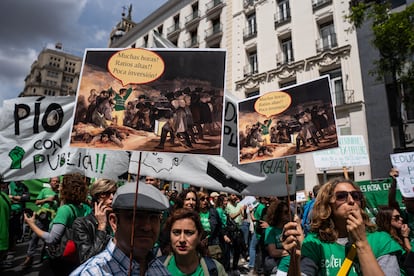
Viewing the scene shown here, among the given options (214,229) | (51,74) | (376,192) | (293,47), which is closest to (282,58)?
(293,47)

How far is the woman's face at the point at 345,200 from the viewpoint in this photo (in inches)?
74.2

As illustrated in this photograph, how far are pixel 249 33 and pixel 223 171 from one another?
17600mm

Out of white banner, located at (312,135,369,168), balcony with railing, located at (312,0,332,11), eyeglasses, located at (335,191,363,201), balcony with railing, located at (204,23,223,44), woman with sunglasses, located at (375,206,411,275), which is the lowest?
woman with sunglasses, located at (375,206,411,275)

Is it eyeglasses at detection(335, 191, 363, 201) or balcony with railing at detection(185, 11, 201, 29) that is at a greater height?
balcony with railing at detection(185, 11, 201, 29)

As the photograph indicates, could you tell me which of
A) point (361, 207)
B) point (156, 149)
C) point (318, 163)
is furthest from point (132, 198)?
point (318, 163)

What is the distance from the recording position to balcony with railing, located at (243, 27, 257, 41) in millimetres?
19253

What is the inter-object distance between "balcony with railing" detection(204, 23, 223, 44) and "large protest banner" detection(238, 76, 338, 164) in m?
19.4

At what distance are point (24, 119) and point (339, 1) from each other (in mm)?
16609

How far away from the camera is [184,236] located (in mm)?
2387

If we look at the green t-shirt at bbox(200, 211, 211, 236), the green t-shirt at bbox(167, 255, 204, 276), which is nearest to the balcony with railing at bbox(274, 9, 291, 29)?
the green t-shirt at bbox(200, 211, 211, 236)

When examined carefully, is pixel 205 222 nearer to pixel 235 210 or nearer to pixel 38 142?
pixel 38 142

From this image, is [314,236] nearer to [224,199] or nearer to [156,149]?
[156,149]

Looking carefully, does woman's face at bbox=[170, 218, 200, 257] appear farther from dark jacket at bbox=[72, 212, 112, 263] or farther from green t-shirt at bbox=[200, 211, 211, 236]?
green t-shirt at bbox=[200, 211, 211, 236]

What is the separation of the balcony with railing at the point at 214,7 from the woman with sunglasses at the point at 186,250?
71.1 feet
